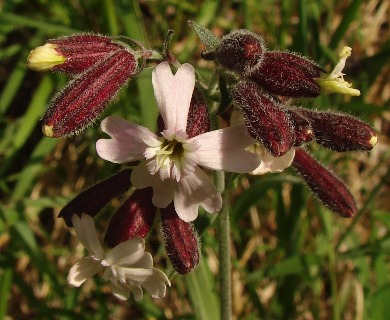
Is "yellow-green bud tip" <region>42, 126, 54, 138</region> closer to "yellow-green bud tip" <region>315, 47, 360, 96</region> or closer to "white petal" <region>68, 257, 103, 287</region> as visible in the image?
"white petal" <region>68, 257, 103, 287</region>

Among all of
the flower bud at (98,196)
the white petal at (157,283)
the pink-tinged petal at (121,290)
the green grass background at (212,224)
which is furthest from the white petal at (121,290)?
the green grass background at (212,224)

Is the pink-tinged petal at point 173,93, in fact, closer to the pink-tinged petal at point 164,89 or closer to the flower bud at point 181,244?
the pink-tinged petal at point 164,89

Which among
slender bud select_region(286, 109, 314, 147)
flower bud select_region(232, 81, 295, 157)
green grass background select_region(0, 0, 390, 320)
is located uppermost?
flower bud select_region(232, 81, 295, 157)

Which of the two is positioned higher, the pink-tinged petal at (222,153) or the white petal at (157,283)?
the pink-tinged petal at (222,153)

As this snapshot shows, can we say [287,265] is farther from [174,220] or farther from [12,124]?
[12,124]

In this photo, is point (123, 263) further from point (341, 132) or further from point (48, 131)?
point (341, 132)

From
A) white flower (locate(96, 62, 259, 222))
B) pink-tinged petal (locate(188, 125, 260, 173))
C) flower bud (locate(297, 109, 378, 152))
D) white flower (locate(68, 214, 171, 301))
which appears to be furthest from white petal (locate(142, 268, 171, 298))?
flower bud (locate(297, 109, 378, 152))

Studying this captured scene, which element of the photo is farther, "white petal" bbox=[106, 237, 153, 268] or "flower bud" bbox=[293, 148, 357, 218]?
"flower bud" bbox=[293, 148, 357, 218]
